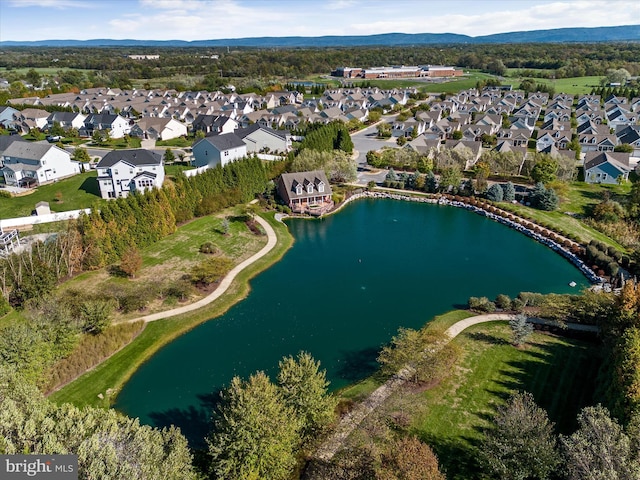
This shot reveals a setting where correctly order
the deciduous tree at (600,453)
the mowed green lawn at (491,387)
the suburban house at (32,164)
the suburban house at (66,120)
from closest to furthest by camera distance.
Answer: the deciduous tree at (600,453) < the mowed green lawn at (491,387) < the suburban house at (32,164) < the suburban house at (66,120)

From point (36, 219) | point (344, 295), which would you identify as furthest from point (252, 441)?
point (36, 219)

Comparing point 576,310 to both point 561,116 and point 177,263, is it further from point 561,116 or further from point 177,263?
point 561,116

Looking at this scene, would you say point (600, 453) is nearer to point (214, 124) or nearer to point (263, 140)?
point (263, 140)

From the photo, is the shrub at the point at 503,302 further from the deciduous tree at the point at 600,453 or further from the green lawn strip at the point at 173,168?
the green lawn strip at the point at 173,168

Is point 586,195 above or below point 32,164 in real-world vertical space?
below

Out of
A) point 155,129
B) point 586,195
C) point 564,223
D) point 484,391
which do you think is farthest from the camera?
point 155,129

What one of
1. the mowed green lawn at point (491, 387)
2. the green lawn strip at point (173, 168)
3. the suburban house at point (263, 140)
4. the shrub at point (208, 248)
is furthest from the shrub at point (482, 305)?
the suburban house at point (263, 140)

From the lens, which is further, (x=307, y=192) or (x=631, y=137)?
(x=631, y=137)
